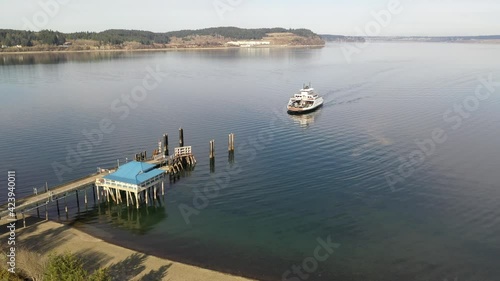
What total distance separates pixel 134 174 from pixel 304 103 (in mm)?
58288

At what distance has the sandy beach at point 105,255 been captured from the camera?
30.0m

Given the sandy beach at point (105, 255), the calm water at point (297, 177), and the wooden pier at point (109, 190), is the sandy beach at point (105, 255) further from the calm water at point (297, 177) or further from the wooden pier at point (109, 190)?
the wooden pier at point (109, 190)

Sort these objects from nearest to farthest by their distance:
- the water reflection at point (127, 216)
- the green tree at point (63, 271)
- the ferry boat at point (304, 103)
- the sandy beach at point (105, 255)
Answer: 1. the green tree at point (63, 271)
2. the sandy beach at point (105, 255)
3. the water reflection at point (127, 216)
4. the ferry boat at point (304, 103)

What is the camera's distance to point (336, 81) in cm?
14200

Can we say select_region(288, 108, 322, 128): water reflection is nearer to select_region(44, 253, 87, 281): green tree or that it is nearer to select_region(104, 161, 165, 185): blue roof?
select_region(104, 161, 165, 185): blue roof

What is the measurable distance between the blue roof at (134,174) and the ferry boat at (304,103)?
50066 mm

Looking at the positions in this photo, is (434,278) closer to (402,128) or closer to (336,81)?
(402,128)

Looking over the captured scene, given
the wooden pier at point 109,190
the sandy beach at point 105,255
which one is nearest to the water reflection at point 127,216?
the wooden pier at point 109,190

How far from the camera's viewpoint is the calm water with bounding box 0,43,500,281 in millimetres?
34562

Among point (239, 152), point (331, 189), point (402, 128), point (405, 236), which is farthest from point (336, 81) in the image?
point (405, 236)

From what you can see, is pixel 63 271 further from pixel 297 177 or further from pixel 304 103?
pixel 304 103

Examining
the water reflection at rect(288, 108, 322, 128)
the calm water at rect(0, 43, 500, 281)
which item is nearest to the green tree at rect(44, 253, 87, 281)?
the calm water at rect(0, 43, 500, 281)

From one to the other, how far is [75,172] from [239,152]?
76.6ft

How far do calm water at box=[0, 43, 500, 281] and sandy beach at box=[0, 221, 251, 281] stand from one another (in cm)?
183
